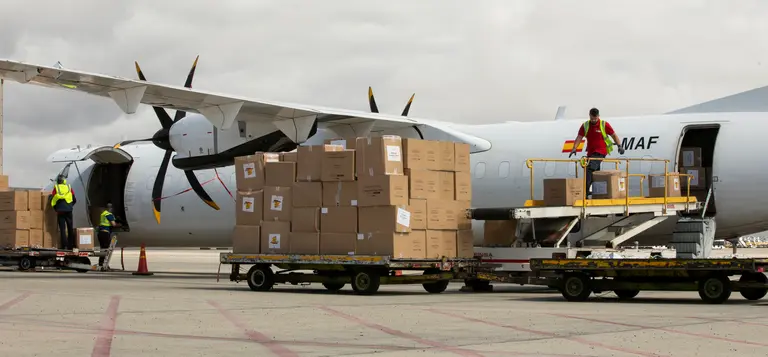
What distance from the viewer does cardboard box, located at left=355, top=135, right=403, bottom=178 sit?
564 inches

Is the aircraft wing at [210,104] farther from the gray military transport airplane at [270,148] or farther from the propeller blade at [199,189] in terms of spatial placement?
the propeller blade at [199,189]

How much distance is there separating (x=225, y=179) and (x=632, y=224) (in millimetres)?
8995

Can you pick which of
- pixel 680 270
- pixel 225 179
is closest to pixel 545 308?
pixel 680 270

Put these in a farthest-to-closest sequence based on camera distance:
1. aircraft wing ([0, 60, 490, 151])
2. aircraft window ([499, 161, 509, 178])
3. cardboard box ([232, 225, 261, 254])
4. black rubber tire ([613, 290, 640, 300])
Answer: aircraft window ([499, 161, 509, 178]) < aircraft wing ([0, 60, 490, 151]) < cardboard box ([232, 225, 261, 254]) < black rubber tire ([613, 290, 640, 300])

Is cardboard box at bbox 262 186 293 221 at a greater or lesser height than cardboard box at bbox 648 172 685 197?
lesser

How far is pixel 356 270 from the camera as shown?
14.6 metres

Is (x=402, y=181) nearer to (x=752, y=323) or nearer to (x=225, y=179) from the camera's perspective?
(x=752, y=323)

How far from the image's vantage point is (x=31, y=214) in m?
22.0

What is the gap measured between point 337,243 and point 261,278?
1.58m

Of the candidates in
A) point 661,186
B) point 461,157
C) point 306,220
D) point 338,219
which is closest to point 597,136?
point 661,186

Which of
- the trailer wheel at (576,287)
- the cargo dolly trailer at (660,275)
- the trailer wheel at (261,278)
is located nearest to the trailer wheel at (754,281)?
the cargo dolly trailer at (660,275)

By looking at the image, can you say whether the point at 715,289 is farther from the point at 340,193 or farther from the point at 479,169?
the point at 479,169

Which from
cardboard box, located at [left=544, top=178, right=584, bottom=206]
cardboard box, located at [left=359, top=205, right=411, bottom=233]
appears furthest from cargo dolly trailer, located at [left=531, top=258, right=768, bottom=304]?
cardboard box, located at [left=359, top=205, right=411, bottom=233]

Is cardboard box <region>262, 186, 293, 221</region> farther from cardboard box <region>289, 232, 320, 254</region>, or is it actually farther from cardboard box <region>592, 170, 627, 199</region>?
cardboard box <region>592, 170, 627, 199</region>
